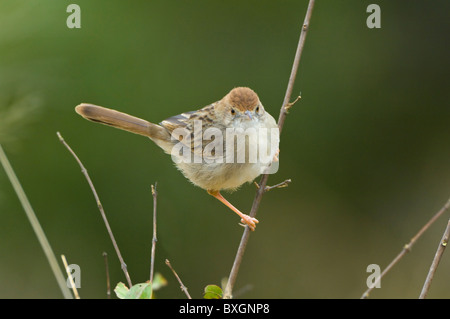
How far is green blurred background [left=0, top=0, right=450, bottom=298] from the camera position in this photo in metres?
4.88

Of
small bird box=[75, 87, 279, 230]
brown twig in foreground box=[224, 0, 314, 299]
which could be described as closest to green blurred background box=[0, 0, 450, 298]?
small bird box=[75, 87, 279, 230]

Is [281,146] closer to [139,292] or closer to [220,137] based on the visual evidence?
[220,137]

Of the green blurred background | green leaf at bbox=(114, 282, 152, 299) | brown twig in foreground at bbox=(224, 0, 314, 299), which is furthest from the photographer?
the green blurred background

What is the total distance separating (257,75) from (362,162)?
1.47 m

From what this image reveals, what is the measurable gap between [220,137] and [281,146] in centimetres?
183

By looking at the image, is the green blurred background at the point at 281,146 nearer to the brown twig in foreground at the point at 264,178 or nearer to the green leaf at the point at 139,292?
the brown twig in foreground at the point at 264,178

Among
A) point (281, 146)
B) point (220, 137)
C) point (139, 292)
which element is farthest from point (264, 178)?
point (281, 146)

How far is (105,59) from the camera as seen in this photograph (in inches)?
193

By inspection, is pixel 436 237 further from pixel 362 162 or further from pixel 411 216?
pixel 362 162

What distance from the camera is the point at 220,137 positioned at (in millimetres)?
3691

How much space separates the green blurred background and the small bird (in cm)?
99

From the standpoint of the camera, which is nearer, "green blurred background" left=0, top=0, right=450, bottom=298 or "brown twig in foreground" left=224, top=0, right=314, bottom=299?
"brown twig in foreground" left=224, top=0, right=314, bottom=299

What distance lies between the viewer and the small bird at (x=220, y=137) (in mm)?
3486

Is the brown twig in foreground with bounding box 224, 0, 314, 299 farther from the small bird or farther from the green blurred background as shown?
the green blurred background
